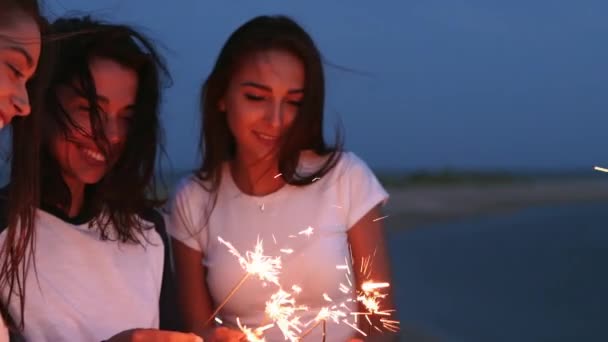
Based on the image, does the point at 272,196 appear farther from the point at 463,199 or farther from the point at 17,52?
the point at 463,199

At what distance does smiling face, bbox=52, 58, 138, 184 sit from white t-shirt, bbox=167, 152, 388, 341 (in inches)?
19.4

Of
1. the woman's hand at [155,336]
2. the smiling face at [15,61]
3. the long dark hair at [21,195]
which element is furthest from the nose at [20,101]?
the woman's hand at [155,336]

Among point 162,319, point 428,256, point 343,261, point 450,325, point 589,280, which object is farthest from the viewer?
point 428,256

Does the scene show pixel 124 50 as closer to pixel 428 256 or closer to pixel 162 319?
pixel 162 319

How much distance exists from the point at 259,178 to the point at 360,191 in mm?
340

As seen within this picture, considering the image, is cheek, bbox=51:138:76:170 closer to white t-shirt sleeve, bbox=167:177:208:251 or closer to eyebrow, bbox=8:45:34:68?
white t-shirt sleeve, bbox=167:177:208:251

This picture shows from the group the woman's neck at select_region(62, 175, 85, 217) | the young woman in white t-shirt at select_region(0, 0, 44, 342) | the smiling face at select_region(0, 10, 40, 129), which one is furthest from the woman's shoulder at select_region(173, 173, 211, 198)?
the smiling face at select_region(0, 10, 40, 129)

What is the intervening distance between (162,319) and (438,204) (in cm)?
1785

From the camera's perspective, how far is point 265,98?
278 centimetres

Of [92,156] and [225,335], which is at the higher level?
[92,156]

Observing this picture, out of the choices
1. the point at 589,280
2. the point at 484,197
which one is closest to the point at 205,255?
the point at 589,280

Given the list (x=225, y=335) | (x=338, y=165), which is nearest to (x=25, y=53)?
(x=225, y=335)

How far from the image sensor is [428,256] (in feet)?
35.5

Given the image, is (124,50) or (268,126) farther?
(268,126)
